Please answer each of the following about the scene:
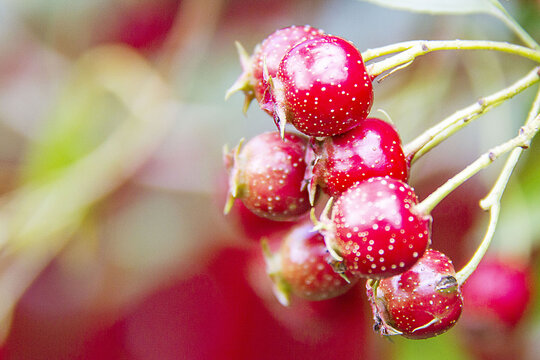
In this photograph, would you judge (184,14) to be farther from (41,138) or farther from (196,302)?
(196,302)

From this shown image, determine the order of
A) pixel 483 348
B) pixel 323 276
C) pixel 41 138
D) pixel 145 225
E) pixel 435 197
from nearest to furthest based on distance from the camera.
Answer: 1. pixel 435 197
2. pixel 323 276
3. pixel 483 348
4. pixel 41 138
5. pixel 145 225

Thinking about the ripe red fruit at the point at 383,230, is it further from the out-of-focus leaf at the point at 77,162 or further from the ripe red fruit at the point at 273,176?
the out-of-focus leaf at the point at 77,162

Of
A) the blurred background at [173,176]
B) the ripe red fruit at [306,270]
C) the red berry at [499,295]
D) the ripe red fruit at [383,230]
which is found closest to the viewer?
the ripe red fruit at [383,230]

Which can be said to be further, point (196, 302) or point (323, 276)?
point (196, 302)

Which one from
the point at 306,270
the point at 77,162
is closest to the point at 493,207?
the point at 306,270

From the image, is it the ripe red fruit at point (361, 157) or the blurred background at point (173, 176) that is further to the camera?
the blurred background at point (173, 176)

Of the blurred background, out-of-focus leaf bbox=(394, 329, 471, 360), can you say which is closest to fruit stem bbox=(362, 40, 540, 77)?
the blurred background

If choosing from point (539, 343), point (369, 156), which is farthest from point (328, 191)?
point (539, 343)

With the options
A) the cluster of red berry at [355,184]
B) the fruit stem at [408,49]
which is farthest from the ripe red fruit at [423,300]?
the fruit stem at [408,49]
